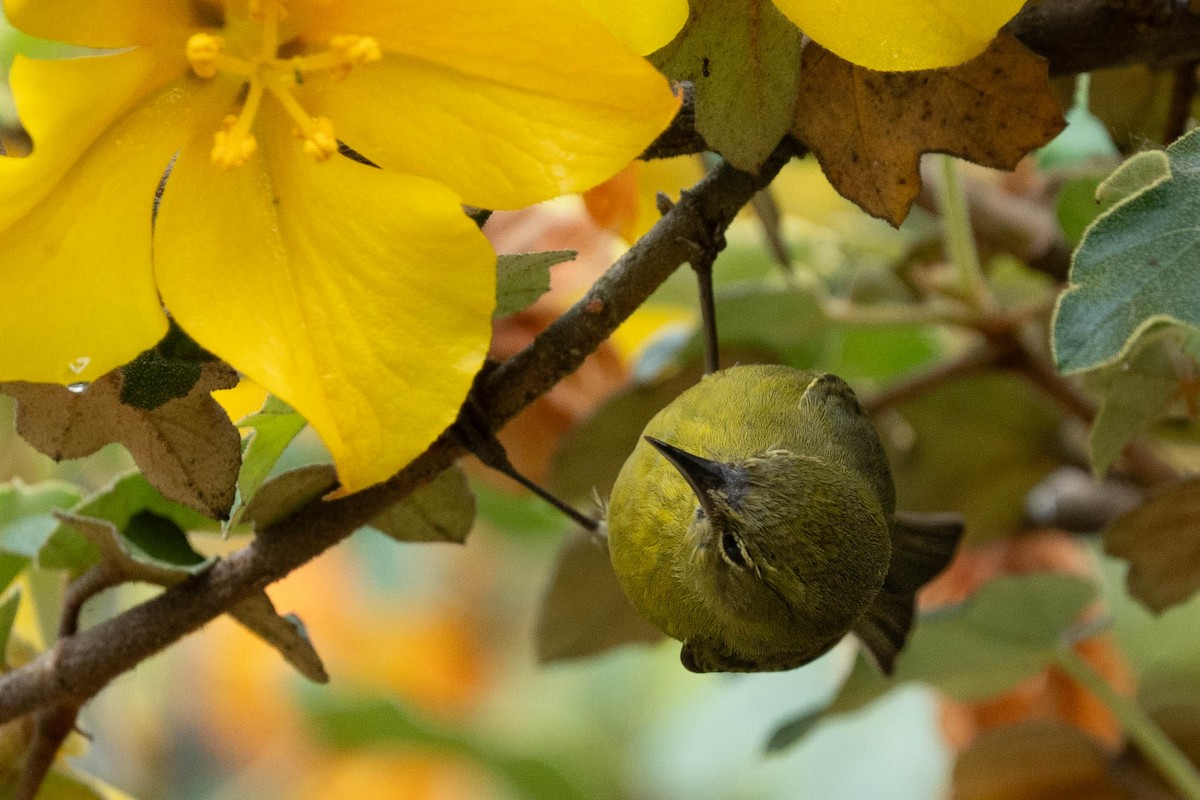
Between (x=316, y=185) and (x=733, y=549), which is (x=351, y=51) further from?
(x=733, y=549)

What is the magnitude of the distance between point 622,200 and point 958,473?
435 mm

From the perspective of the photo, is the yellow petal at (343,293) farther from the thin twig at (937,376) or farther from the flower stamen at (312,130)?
the thin twig at (937,376)

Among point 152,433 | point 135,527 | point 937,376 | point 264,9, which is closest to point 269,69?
point 264,9

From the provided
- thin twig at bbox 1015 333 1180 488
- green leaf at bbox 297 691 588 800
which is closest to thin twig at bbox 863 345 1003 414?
thin twig at bbox 1015 333 1180 488

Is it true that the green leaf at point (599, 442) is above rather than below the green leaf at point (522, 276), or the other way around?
below

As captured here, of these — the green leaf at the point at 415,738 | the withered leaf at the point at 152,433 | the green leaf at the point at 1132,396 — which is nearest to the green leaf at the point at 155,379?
the withered leaf at the point at 152,433

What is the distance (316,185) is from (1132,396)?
1.11ft

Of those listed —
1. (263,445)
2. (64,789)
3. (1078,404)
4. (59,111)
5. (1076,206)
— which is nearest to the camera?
(59,111)

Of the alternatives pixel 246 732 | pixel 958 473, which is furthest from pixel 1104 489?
pixel 246 732

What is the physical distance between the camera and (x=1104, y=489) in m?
0.98

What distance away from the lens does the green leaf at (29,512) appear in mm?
580

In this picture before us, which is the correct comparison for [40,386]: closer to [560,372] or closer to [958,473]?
[560,372]

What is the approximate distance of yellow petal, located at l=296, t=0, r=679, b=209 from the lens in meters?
0.40

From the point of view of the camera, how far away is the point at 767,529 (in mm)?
557
